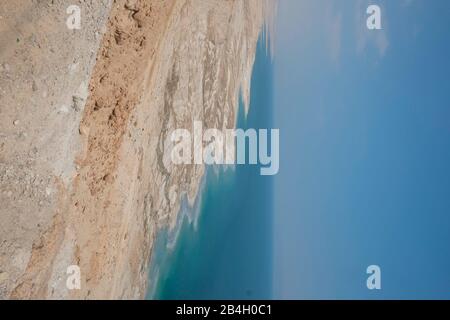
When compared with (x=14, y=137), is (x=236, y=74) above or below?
above

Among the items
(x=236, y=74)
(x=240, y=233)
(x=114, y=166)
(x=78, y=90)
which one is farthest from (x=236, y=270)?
(x=78, y=90)

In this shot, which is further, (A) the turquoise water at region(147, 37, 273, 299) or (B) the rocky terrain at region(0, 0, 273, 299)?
(A) the turquoise water at region(147, 37, 273, 299)

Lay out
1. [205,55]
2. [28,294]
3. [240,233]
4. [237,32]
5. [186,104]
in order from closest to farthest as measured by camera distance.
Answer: [28,294]
[186,104]
[205,55]
[237,32]
[240,233]

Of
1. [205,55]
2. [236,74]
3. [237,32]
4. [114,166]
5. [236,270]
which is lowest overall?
[236,270]

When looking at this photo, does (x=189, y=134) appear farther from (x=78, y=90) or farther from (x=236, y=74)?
(x=236, y=74)

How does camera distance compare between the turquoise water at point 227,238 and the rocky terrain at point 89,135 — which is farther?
the turquoise water at point 227,238
